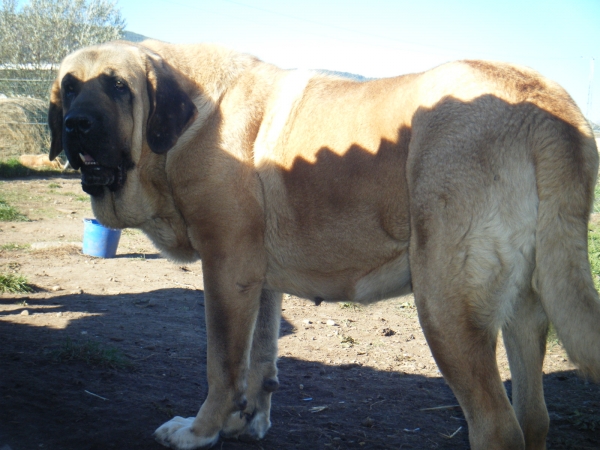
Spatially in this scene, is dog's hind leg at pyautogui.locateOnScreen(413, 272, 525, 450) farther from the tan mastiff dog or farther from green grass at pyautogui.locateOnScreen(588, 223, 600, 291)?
green grass at pyautogui.locateOnScreen(588, 223, 600, 291)

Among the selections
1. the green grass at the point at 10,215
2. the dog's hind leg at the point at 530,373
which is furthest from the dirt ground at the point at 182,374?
the green grass at the point at 10,215

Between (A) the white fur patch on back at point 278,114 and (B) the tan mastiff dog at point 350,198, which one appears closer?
(B) the tan mastiff dog at point 350,198

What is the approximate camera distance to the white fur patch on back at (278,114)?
304cm

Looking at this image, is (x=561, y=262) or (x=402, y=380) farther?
(x=402, y=380)

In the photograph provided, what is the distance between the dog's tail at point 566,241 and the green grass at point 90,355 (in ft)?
9.41

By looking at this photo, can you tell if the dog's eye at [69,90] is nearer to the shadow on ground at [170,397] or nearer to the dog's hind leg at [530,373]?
the shadow on ground at [170,397]

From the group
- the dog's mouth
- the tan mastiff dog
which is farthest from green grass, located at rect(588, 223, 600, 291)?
the dog's mouth

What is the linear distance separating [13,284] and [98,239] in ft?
5.10

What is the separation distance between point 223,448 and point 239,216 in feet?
4.41

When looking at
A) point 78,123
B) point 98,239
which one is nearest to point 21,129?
point 98,239

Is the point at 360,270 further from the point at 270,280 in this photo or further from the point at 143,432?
the point at 143,432

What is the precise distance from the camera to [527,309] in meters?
2.71

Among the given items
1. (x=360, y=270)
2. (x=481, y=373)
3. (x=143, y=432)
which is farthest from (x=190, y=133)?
(x=481, y=373)

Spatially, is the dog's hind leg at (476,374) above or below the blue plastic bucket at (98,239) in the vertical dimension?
above
